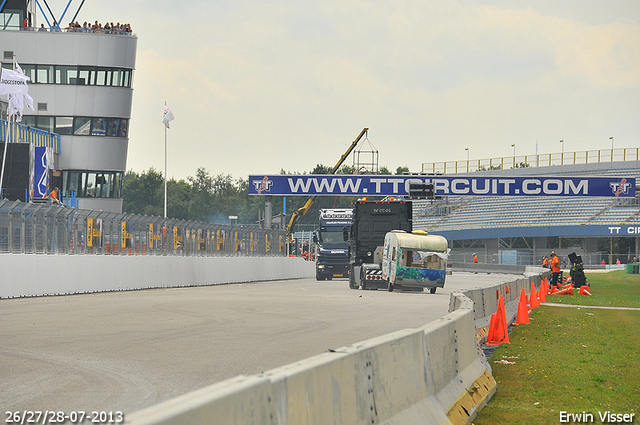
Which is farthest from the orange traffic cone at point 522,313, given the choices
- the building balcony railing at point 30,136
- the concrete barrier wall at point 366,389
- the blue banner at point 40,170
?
the building balcony railing at point 30,136

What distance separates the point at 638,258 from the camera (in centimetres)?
7475

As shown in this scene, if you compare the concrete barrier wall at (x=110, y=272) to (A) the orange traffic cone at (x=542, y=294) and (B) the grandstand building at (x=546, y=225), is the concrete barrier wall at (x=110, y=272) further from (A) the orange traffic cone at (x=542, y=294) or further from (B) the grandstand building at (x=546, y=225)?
(B) the grandstand building at (x=546, y=225)

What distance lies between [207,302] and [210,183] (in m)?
157

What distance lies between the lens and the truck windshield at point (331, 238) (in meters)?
46.2

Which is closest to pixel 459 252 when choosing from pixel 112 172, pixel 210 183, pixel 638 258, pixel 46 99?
pixel 638 258

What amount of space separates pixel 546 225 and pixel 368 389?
8020cm

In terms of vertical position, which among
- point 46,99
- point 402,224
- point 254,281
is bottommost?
point 254,281

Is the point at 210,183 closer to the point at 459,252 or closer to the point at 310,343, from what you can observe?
the point at 459,252

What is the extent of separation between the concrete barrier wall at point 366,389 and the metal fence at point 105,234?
54.6ft

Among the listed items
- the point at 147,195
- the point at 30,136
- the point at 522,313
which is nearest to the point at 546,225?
the point at 30,136

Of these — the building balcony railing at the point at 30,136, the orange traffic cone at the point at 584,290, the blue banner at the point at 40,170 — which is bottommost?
the orange traffic cone at the point at 584,290

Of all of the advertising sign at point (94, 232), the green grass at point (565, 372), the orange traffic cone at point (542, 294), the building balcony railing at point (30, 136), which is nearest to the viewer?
the green grass at point (565, 372)

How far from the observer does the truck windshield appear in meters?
46.2

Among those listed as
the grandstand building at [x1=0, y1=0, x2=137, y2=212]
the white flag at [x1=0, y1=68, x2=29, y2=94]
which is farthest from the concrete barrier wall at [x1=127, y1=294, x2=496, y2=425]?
the grandstand building at [x1=0, y1=0, x2=137, y2=212]
